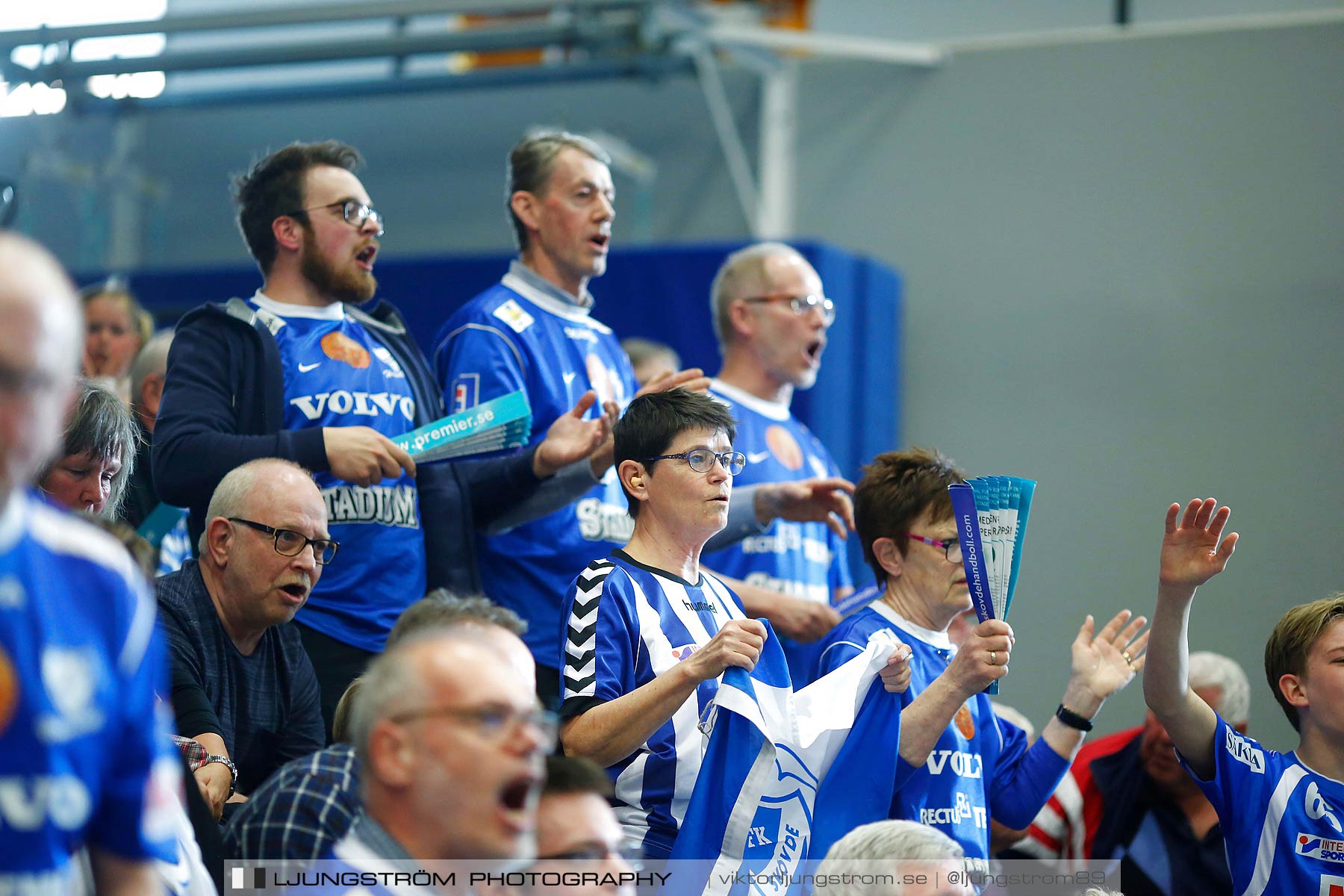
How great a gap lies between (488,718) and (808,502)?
1955 mm

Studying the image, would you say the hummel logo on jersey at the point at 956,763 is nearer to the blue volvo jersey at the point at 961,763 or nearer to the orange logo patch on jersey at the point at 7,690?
the blue volvo jersey at the point at 961,763

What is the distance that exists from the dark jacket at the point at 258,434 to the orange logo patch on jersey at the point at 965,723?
1.12 m

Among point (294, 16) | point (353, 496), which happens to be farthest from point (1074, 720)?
point (294, 16)

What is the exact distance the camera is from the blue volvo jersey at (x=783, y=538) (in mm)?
3982

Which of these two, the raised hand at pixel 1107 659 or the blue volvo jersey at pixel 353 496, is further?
the blue volvo jersey at pixel 353 496

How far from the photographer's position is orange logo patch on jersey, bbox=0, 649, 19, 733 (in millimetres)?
1449

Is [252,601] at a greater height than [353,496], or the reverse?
[353,496]

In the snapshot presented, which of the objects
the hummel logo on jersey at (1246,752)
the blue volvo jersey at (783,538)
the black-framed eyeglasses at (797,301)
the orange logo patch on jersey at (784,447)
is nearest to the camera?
the hummel logo on jersey at (1246,752)

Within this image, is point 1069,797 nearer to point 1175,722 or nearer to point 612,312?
point 1175,722

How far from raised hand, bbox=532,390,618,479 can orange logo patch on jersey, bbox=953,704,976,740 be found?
100cm

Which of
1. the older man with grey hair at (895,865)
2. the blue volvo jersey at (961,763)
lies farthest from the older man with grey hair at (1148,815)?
the older man with grey hair at (895,865)

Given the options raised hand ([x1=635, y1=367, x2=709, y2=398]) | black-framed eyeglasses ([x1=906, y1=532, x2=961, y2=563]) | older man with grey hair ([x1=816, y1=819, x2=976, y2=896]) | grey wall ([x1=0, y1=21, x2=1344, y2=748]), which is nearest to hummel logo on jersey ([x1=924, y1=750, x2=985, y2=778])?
black-framed eyeglasses ([x1=906, y1=532, x2=961, y2=563])

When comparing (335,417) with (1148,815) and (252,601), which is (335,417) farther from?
(1148,815)

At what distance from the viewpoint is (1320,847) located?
117 inches
